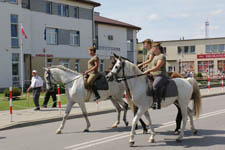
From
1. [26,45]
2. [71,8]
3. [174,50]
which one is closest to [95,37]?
[71,8]

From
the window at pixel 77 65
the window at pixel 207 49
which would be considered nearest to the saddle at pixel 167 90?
the window at pixel 77 65

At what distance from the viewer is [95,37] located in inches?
1681

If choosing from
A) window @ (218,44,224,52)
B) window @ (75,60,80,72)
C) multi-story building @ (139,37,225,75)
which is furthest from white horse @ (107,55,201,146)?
window @ (218,44,224,52)

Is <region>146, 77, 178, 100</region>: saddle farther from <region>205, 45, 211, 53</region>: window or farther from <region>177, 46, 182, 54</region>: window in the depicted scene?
<region>177, 46, 182, 54</region>: window

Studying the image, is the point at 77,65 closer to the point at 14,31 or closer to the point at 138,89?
the point at 14,31

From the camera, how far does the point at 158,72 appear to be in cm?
826

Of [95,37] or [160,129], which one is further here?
[95,37]

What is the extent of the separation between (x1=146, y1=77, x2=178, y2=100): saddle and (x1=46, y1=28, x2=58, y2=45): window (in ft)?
91.4

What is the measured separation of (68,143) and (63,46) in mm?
29085

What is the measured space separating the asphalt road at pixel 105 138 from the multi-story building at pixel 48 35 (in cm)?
1901

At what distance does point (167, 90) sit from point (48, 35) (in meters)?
28.1

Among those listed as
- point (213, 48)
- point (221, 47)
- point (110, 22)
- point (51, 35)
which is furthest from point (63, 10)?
point (221, 47)

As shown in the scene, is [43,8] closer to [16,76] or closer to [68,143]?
[16,76]

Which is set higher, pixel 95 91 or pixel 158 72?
pixel 158 72
